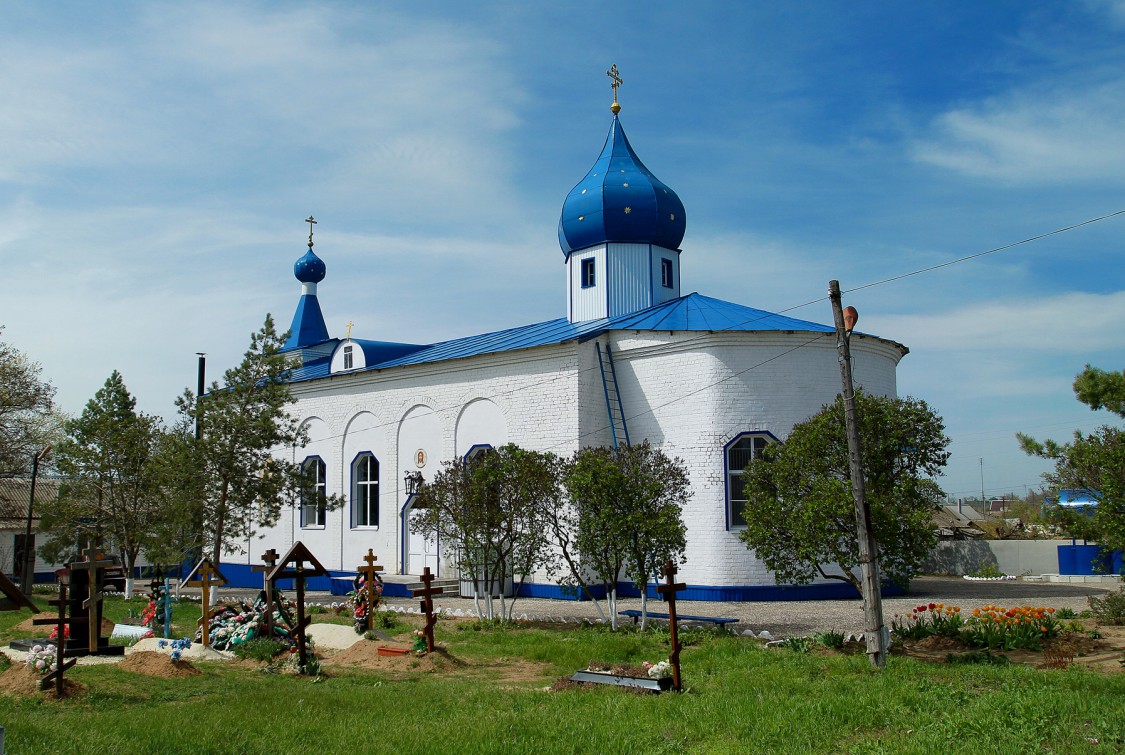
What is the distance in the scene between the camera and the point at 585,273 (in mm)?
25078

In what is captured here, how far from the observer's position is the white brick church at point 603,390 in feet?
62.8

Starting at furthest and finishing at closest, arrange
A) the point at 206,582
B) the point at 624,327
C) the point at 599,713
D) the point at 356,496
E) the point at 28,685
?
the point at 356,496 < the point at 624,327 < the point at 206,582 < the point at 28,685 < the point at 599,713

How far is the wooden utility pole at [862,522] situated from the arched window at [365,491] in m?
16.5

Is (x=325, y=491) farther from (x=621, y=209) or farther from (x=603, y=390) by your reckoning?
(x=621, y=209)

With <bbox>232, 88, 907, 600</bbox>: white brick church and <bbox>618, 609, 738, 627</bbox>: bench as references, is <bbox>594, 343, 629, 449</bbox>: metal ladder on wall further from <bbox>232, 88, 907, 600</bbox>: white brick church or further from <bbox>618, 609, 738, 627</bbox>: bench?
<bbox>618, 609, 738, 627</bbox>: bench

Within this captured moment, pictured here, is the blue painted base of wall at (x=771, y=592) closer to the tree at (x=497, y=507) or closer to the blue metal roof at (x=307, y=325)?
the tree at (x=497, y=507)

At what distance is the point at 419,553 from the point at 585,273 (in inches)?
344

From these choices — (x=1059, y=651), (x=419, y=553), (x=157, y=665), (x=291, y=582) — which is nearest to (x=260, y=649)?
(x=157, y=665)

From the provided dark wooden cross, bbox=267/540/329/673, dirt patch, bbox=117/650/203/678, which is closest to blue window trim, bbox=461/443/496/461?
dark wooden cross, bbox=267/540/329/673

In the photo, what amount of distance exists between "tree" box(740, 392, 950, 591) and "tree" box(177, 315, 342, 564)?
11.5 m

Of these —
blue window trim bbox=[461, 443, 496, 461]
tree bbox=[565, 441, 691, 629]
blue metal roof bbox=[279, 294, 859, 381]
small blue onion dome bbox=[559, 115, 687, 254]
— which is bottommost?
tree bbox=[565, 441, 691, 629]

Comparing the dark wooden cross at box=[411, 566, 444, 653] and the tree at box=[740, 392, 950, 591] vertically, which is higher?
the tree at box=[740, 392, 950, 591]

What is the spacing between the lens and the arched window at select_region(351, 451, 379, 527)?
2486 centimetres

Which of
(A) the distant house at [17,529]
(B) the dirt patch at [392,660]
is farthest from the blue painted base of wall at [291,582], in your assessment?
(A) the distant house at [17,529]
